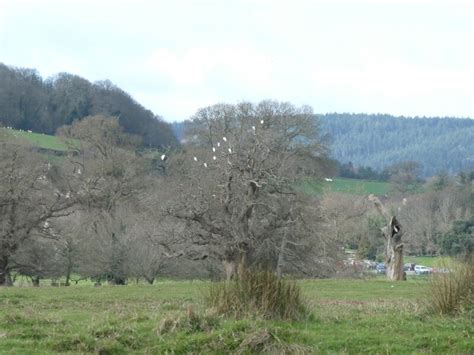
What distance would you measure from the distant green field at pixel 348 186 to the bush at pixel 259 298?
105ft

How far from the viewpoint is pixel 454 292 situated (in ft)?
39.7

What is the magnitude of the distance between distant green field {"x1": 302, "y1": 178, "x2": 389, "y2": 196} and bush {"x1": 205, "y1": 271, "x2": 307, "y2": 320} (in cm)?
3194

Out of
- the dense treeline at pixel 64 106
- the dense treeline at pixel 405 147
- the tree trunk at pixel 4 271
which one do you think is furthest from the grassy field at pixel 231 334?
the dense treeline at pixel 405 147

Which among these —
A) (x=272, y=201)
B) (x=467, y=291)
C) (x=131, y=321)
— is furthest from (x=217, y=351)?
(x=272, y=201)

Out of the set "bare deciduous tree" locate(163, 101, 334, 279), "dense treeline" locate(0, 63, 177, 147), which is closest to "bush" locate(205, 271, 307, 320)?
"bare deciduous tree" locate(163, 101, 334, 279)

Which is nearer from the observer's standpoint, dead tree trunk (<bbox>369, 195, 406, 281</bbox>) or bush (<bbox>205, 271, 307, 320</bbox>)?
bush (<bbox>205, 271, 307, 320</bbox>)

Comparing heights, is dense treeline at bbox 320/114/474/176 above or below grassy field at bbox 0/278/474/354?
above

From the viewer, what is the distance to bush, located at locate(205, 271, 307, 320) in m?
11.3

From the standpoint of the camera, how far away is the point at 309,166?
45.3 meters

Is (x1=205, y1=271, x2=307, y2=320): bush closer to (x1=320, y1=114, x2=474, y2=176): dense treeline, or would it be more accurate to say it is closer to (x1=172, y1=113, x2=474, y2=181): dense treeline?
(x1=172, y1=113, x2=474, y2=181): dense treeline

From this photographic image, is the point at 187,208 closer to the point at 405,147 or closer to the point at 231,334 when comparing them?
the point at 231,334

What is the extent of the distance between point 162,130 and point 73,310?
7195 cm

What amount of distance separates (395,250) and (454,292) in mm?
18475

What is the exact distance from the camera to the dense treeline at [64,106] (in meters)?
80.3
